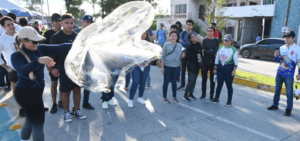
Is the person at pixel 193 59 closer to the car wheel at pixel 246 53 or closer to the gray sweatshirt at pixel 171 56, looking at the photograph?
the gray sweatshirt at pixel 171 56

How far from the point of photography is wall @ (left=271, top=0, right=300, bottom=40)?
58.5ft

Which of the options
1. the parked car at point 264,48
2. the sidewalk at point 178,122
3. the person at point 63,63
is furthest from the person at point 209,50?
the parked car at point 264,48

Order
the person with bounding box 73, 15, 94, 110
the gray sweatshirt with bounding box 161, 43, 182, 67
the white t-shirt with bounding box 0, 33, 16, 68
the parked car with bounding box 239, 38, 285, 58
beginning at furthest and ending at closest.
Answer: the parked car with bounding box 239, 38, 285, 58, the gray sweatshirt with bounding box 161, 43, 182, 67, the person with bounding box 73, 15, 94, 110, the white t-shirt with bounding box 0, 33, 16, 68

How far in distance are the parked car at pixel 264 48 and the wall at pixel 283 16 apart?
5891mm

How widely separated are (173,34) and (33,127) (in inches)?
134

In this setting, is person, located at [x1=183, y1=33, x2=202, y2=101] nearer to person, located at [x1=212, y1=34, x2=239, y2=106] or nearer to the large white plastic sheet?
person, located at [x1=212, y1=34, x2=239, y2=106]

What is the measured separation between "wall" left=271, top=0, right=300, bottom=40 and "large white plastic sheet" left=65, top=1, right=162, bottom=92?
1862 cm

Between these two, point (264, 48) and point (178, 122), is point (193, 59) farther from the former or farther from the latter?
point (264, 48)

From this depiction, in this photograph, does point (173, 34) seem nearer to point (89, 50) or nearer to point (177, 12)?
point (89, 50)

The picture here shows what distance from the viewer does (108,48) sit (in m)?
3.49

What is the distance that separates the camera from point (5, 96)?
5480 mm

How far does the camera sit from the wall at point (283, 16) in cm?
1784

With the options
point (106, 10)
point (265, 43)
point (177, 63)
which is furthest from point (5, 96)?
point (106, 10)

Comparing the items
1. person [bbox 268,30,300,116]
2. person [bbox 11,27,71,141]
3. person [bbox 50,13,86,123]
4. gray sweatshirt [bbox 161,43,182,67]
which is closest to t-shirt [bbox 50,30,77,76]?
person [bbox 50,13,86,123]
